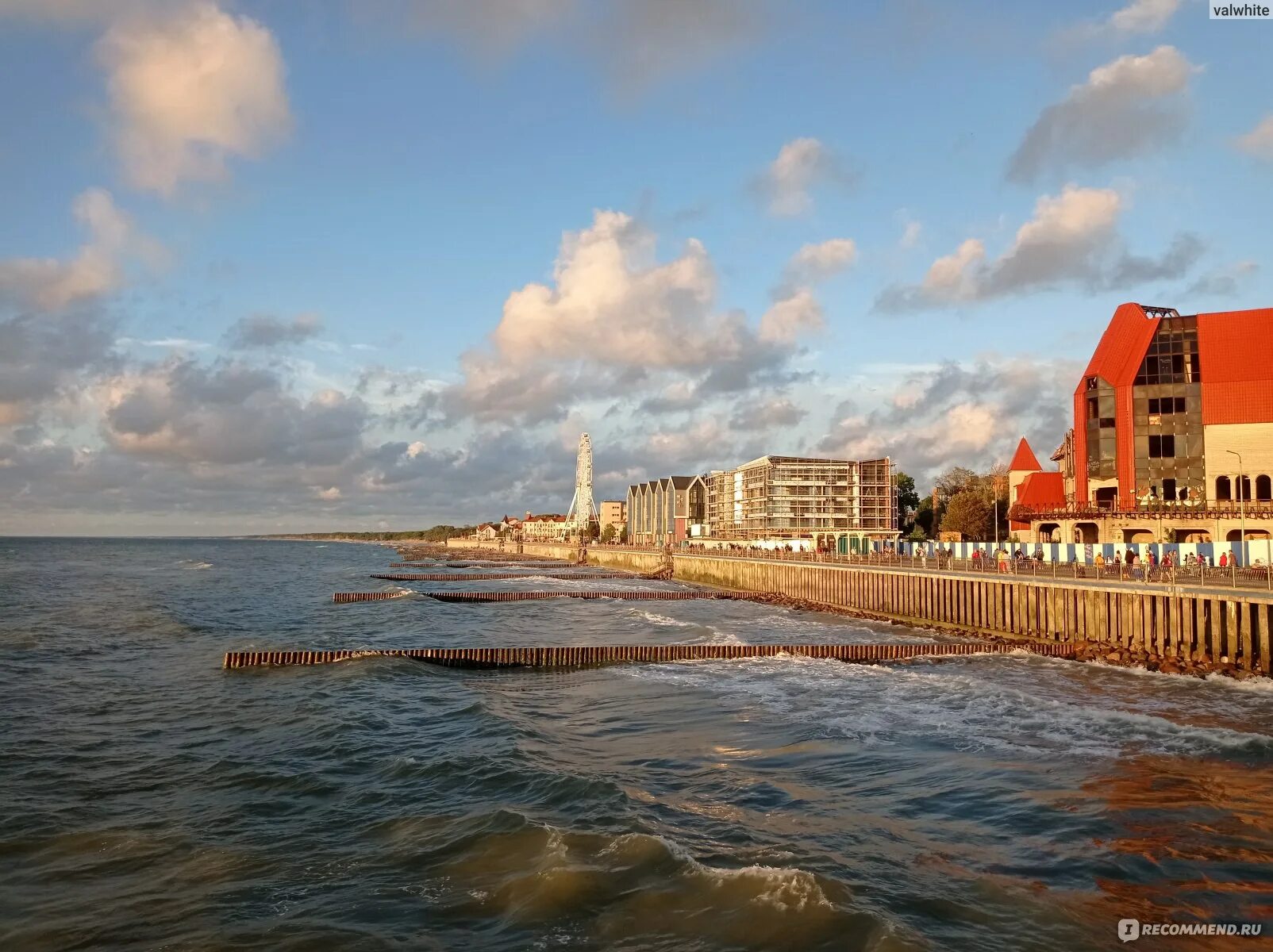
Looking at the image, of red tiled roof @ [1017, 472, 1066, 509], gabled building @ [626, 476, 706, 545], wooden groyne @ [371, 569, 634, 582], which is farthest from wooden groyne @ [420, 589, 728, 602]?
gabled building @ [626, 476, 706, 545]

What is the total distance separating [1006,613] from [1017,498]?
157 feet

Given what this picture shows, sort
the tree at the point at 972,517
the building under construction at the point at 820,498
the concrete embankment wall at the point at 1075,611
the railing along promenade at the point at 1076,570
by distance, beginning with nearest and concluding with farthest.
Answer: the concrete embankment wall at the point at 1075,611, the railing along promenade at the point at 1076,570, the tree at the point at 972,517, the building under construction at the point at 820,498

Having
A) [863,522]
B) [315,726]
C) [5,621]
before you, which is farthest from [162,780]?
[863,522]

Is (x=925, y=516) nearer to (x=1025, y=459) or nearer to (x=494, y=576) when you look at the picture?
(x=1025, y=459)

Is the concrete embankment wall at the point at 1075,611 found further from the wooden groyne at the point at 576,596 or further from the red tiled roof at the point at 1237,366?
the red tiled roof at the point at 1237,366

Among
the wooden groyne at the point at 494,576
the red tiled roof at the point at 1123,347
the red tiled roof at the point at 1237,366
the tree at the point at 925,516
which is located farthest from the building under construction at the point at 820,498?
the red tiled roof at the point at 1237,366

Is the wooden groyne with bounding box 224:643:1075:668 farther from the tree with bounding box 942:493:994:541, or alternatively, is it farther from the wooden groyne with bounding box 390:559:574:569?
the wooden groyne with bounding box 390:559:574:569

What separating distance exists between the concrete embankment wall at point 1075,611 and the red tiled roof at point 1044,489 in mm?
28318

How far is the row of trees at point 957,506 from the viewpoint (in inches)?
3935

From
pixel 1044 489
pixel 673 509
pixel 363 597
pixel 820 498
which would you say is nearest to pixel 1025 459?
pixel 1044 489

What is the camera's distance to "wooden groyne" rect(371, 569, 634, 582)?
285ft

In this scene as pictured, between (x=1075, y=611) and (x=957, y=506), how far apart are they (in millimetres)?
74190

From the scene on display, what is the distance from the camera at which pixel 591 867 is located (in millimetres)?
11445

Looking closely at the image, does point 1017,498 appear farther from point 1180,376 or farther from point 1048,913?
point 1048,913
